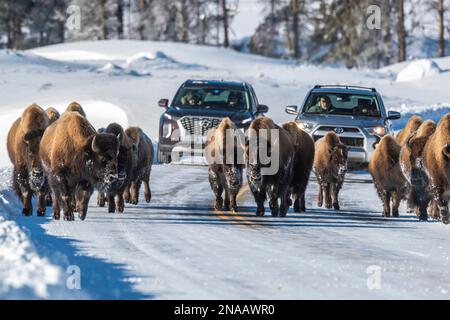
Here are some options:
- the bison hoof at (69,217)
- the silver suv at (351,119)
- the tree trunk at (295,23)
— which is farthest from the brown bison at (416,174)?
the tree trunk at (295,23)

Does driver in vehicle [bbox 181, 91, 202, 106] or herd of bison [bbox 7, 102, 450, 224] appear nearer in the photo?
herd of bison [bbox 7, 102, 450, 224]

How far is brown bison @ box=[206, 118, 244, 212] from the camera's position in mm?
15828

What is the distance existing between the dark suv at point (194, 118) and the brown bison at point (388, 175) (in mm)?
6227

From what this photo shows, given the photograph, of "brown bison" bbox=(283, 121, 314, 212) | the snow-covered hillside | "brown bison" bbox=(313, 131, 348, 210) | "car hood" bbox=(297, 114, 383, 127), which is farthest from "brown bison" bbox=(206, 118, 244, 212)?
"car hood" bbox=(297, 114, 383, 127)

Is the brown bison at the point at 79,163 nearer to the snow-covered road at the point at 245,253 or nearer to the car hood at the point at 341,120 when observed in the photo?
the snow-covered road at the point at 245,253

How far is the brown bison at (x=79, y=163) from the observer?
14.1m

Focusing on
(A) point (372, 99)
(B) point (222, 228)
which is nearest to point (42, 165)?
(B) point (222, 228)

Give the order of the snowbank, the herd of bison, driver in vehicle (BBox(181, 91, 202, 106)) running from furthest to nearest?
1. the snowbank
2. driver in vehicle (BBox(181, 91, 202, 106))
3. the herd of bison

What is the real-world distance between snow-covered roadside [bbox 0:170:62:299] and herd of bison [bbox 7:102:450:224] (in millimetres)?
2929

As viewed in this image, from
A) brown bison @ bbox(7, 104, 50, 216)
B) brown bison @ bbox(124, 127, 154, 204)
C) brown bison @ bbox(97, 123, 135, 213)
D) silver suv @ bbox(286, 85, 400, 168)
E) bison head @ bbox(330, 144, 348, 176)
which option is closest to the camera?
brown bison @ bbox(7, 104, 50, 216)

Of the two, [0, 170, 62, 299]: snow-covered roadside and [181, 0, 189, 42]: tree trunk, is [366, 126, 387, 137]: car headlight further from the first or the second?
[181, 0, 189, 42]: tree trunk

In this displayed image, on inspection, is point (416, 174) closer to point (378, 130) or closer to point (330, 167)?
point (330, 167)

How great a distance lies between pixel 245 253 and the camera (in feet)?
36.9
